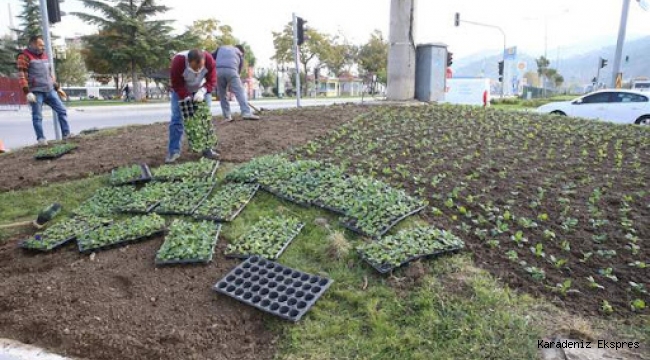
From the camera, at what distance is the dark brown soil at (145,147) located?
5.92 meters

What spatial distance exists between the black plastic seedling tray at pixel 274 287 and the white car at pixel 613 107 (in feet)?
41.7

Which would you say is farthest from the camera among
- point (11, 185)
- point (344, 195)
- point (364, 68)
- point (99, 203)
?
point (364, 68)

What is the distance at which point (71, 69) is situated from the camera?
1897 inches

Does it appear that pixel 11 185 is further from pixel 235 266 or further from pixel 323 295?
pixel 323 295

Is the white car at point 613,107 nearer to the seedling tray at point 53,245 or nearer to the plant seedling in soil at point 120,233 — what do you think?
the plant seedling in soil at point 120,233

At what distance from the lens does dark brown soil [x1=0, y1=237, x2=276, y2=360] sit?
2811 mm

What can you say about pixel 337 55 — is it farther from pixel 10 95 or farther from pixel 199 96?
pixel 199 96

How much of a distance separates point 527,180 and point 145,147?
5.47 m

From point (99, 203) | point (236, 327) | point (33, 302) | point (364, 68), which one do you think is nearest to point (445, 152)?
point (236, 327)

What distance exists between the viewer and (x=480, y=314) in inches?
112

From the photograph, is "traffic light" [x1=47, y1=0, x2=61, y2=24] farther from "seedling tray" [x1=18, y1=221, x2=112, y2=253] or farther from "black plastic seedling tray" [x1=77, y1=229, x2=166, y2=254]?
"black plastic seedling tray" [x1=77, y1=229, x2=166, y2=254]

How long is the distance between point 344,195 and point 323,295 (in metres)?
A: 1.46

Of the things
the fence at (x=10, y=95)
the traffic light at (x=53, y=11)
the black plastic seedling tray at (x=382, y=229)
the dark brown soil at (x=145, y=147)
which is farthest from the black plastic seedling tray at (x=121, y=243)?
the fence at (x=10, y=95)

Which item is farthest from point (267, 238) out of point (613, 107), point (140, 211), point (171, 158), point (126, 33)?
point (126, 33)
